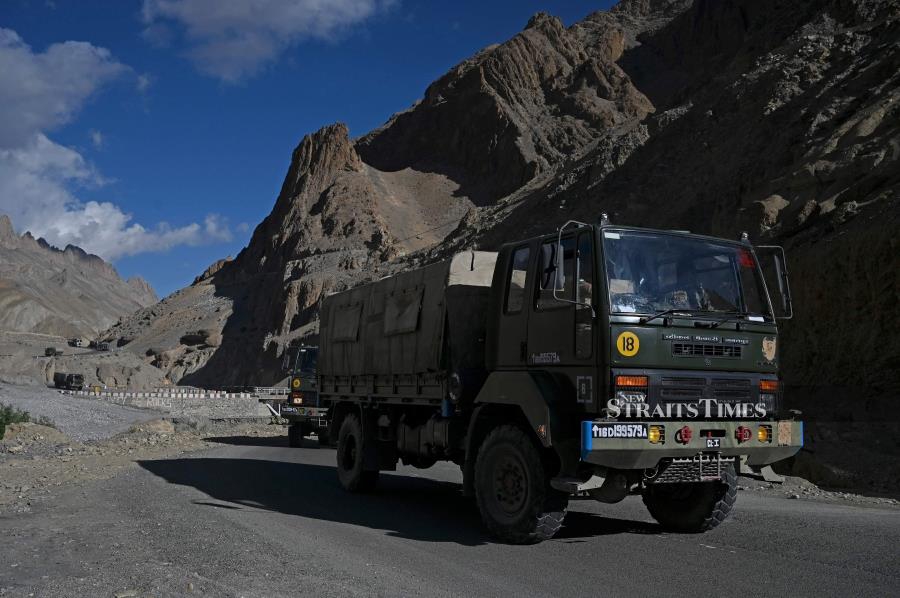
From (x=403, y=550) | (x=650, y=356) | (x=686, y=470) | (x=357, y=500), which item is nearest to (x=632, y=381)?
(x=650, y=356)

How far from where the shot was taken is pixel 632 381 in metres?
7.24

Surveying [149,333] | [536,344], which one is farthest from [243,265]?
[536,344]

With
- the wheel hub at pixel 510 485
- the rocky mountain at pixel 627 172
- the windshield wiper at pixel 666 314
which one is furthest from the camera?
the rocky mountain at pixel 627 172

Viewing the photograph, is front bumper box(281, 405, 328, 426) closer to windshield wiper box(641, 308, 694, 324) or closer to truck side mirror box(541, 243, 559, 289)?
truck side mirror box(541, 243, 559, 289)

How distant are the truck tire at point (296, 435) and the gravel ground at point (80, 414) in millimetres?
8619

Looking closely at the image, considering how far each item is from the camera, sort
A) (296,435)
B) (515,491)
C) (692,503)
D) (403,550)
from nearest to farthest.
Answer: (403,550), (515,491), (692,503), (296,435)

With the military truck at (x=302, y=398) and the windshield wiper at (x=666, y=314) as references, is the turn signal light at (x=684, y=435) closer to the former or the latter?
the windshield wiper at (x=666, y=314)

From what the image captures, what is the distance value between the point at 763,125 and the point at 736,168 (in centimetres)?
389

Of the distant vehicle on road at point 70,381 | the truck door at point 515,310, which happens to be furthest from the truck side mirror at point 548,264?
the distant vehicle on road at point 70,381

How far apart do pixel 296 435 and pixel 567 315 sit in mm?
16694

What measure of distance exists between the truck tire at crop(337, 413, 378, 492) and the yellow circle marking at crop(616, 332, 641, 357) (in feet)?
19.1

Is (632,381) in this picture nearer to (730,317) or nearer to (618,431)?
(618,431)

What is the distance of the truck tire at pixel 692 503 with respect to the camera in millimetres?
8375

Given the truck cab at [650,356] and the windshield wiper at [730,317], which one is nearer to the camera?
the truck cab at [650,356]
